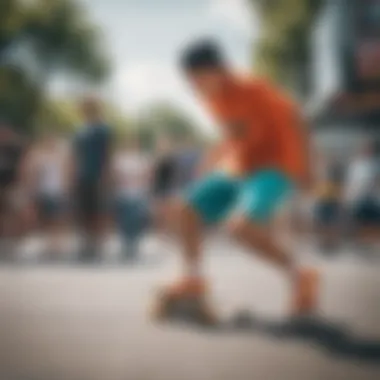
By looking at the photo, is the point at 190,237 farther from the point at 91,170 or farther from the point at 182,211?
the point at 91,170

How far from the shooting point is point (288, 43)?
1.93 m

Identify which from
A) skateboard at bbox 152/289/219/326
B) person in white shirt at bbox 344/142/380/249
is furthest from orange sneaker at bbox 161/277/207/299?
person in white shirt at bbox 344/142/380/249

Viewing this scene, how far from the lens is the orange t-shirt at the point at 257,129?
6.44ft

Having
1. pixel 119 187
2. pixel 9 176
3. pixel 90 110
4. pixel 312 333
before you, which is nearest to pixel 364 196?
pixel 312 333

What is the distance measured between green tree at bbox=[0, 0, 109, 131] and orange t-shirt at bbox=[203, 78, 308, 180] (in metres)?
0.33

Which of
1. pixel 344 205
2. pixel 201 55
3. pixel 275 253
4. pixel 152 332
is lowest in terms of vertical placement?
pixel 152 332

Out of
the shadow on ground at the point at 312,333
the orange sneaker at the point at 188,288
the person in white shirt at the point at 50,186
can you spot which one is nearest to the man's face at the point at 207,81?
the person in white shirt at the point at 50,186

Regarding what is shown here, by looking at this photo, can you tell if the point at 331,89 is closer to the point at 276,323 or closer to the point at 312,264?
the point at 312,264

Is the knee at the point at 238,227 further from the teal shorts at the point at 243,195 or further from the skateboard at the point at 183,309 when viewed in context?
the skateboard at the point at 183,309

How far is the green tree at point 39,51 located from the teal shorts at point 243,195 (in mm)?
379

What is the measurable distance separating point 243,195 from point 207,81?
0.30 metres

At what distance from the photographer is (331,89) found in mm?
1904

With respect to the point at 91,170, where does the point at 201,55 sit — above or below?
above

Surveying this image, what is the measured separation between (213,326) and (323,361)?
0.29m
